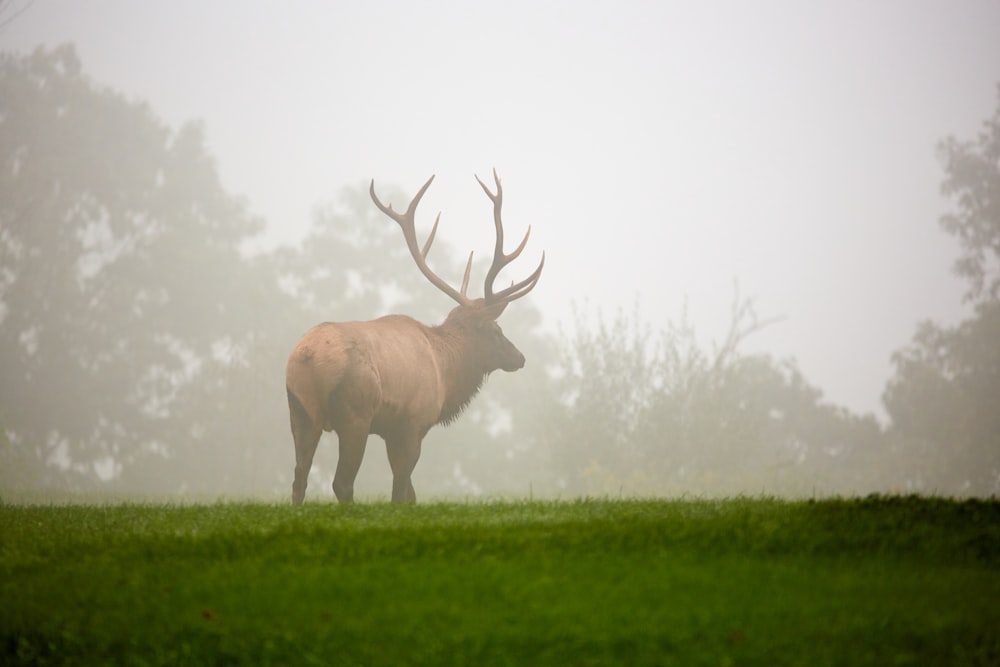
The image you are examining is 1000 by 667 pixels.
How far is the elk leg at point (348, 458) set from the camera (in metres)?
13.8

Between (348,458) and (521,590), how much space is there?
21.7 feet

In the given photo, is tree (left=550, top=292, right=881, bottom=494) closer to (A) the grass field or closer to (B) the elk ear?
(B) the elk ear

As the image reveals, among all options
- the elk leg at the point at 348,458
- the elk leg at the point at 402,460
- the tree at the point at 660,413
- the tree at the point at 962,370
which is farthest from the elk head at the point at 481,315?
the tree at the point at 962,370

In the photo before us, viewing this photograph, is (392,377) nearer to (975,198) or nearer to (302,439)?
(302,439)

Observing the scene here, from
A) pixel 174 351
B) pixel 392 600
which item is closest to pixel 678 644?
pixel 392 600

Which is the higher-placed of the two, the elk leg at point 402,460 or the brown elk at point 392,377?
the brown elk at point 392,377

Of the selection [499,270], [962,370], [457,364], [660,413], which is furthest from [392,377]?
[962,370]

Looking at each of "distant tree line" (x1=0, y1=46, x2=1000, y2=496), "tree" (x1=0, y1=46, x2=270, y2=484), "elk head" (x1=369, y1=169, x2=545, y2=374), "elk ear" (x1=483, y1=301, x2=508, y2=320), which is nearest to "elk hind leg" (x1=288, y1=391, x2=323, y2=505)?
"elk head" (x1=369, y1=169, x2=545, y2=374)

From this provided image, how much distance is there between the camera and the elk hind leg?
13828 millimetres

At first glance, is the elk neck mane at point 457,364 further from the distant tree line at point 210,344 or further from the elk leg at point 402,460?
the distant tree line at point 210,344

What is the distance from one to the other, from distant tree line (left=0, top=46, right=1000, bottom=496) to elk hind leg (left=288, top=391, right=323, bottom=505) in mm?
22071

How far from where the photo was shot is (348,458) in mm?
13805

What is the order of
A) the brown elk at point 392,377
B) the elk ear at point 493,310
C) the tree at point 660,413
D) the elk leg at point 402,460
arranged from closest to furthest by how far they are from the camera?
the brown elk at point 392,377, the elk leg at point 402,460, the elk ear at point 493,310, the tree at point 660,413

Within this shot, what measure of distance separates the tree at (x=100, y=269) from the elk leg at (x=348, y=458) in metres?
29.2
